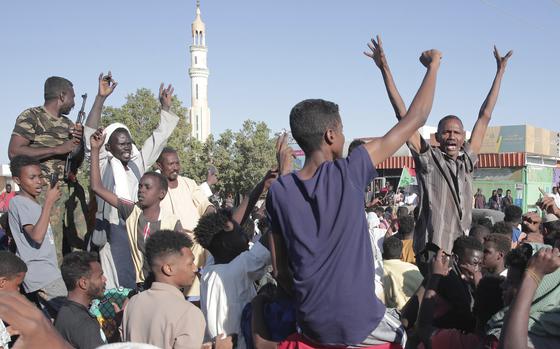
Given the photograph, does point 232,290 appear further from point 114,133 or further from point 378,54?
point 114,133

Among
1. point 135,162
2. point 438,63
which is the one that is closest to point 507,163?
point 135,162

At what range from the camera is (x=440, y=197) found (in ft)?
Result: 13.4

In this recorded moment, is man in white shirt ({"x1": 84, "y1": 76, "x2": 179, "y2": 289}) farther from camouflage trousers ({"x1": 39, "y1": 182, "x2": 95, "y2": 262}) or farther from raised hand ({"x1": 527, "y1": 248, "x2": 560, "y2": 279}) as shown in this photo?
raised hand ({"x1": 527, "y1": 248, "x2": 560, "y2": 279})

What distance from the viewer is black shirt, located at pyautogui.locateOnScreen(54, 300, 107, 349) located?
338cm

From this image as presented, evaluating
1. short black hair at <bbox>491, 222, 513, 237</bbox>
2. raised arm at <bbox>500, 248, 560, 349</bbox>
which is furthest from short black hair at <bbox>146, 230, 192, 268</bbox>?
short black hair at <bbox>491, 222, 513, 237</bbox>

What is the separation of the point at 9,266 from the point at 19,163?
1398 millimetres

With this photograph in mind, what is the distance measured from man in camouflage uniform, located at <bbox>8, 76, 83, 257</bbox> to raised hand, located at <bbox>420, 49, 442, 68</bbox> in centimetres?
336

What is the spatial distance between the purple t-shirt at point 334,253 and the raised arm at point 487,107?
2.26m

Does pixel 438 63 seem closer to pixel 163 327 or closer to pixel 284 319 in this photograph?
pixel 284 319

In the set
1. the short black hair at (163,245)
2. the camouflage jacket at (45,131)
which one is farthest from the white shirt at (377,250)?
the camouflage jacket at (45,131)

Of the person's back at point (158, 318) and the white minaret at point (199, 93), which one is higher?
the white minaret at point (199, 93)

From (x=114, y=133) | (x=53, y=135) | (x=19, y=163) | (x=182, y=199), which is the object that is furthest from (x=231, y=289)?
(x=53, y=135)

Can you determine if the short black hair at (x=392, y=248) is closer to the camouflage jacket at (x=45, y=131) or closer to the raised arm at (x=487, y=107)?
the raised arm at (x=487, y=107)

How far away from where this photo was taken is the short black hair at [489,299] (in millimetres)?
3189
